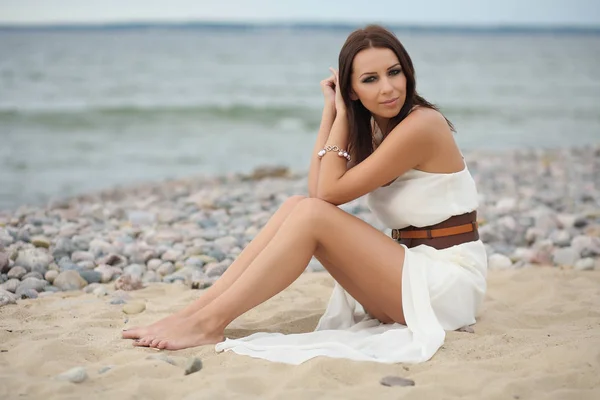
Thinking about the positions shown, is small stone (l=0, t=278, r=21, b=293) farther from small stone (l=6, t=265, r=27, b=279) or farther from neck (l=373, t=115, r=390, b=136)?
neck (l=373, t=115, r=390, b=136)

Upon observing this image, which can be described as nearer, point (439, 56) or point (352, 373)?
point (352, 373)

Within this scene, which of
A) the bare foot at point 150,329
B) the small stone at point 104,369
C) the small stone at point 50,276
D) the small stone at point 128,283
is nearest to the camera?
the small stone at point 104,369

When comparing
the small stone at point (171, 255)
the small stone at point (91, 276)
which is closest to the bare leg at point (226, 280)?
the small stone at point (91, 276)

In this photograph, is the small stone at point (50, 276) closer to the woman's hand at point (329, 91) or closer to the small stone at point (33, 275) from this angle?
the small stone at point (33, 275)

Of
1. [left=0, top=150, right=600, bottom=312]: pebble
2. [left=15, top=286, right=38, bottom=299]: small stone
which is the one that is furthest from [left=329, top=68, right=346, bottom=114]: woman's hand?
[left=15, top=286, right=38, bottom=299]: small stone

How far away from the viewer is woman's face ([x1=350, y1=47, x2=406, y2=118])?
3932mm

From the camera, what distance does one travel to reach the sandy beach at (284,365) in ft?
10.2

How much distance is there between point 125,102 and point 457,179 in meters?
18.7

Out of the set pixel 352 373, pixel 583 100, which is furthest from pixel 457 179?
pixel 583 100

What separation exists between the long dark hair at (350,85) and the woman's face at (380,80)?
3 cm

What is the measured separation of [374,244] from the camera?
381 centimetres

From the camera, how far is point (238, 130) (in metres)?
18.2

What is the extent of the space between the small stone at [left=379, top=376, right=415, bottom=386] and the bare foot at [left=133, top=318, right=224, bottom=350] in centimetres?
99

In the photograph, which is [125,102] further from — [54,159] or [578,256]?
[578,256]
